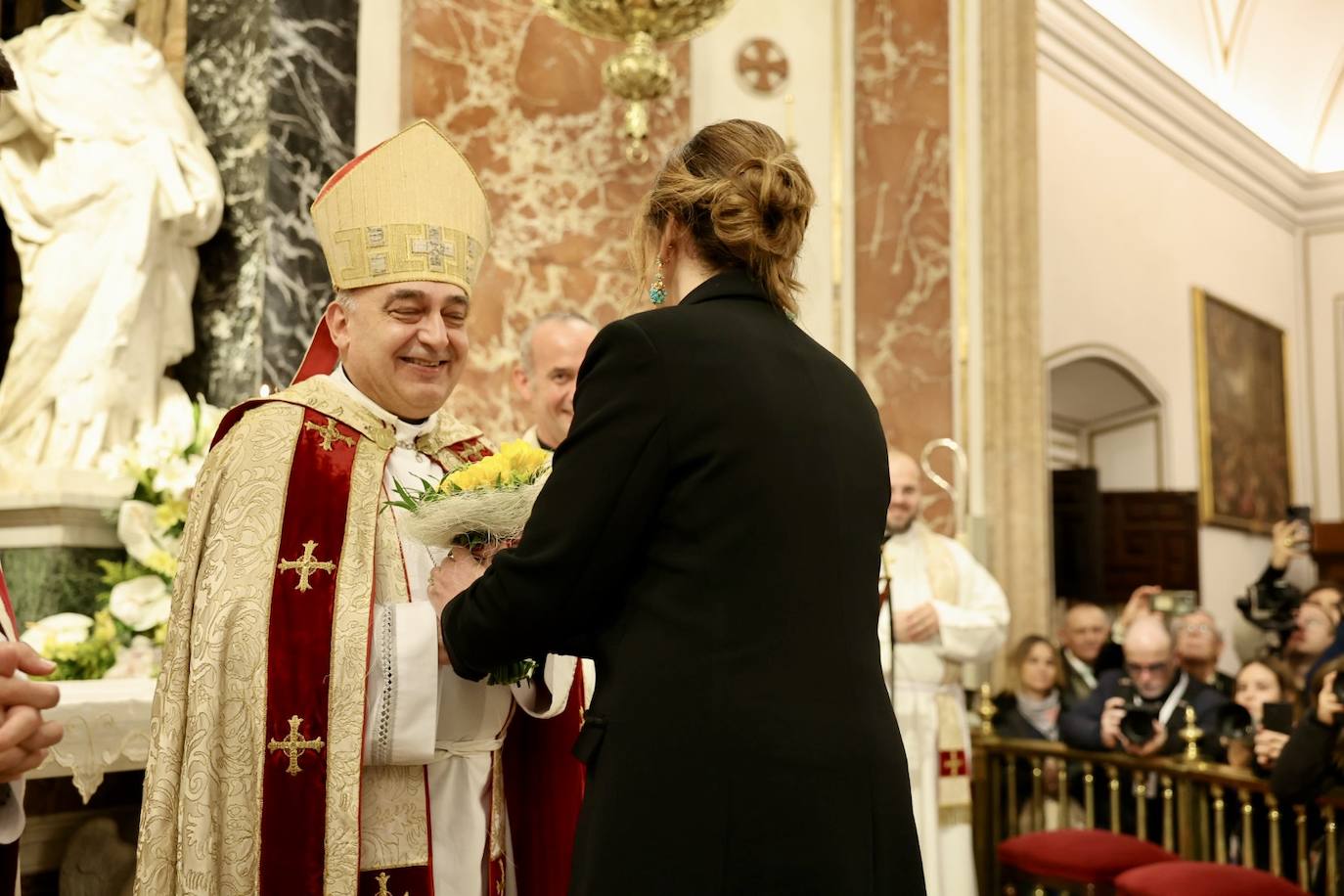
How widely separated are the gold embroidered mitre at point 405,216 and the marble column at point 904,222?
4811 mm

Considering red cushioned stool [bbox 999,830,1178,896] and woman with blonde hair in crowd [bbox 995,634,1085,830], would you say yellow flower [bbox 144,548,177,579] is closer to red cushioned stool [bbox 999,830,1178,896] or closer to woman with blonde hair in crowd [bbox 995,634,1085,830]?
red cushioned stool [bbox 999,830,1178,896]

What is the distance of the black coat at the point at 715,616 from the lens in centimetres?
185

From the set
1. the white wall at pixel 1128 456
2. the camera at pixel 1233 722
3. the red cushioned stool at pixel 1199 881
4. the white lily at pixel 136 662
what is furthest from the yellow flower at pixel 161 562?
the white wall at pixel 1128 456

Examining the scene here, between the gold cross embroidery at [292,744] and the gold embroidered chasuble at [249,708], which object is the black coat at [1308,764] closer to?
the gold embroidered chasuble at [249,708]

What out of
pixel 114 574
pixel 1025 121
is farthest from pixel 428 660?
pixel 1025 121

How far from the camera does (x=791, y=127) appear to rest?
7.55 m

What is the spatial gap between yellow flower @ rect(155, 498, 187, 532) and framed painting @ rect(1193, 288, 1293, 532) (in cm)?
1014

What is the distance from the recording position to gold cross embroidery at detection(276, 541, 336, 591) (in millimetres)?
2588

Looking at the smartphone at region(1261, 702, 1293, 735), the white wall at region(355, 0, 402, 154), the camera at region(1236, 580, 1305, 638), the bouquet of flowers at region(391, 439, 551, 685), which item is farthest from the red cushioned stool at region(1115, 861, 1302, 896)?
the white wall at region(355, 0, 402, 154)

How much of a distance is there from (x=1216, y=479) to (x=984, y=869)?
7.30 metres

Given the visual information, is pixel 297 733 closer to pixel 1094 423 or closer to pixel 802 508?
pixel 802 508

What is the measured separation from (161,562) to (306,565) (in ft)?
6.31

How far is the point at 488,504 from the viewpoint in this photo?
2.30 m

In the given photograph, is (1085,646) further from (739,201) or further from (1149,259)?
(739,201)
